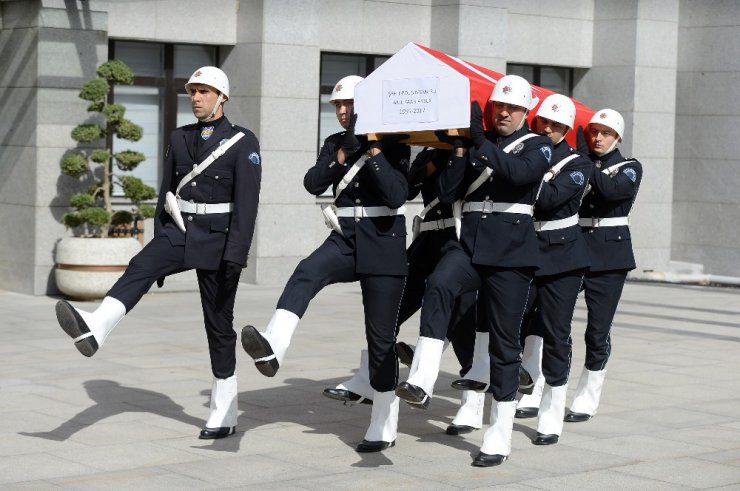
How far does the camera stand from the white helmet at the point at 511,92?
25.7 feet

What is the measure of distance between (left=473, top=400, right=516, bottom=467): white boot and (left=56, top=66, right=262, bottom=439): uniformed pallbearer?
151 centimetres

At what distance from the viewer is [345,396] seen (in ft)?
28.5

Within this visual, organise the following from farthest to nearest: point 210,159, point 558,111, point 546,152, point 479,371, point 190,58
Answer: point 190,58 < point 479,371 < point 558,111 < point 210,159 < point 546,152

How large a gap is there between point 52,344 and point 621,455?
221 inches

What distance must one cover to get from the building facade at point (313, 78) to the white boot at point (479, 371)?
7642 mm

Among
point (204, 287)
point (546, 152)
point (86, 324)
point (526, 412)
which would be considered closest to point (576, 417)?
point (526, 412)

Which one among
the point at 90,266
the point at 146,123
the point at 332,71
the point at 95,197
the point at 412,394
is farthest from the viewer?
the point at 332,71

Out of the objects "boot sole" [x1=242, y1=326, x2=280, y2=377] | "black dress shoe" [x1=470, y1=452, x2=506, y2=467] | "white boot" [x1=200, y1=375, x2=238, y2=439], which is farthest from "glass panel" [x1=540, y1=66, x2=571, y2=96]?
"boot sole" [x1=242, y1=326, x2=280, y2=377]

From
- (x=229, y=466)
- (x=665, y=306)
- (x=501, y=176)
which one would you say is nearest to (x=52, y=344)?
(x=229, y=466)

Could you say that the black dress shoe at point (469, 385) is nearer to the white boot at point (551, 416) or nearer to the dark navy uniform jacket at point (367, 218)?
the white boot at point (551, 416)

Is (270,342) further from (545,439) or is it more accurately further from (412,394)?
(545,439)

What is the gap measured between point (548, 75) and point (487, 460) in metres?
14.0

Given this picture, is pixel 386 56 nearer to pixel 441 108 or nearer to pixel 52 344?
pixel 52 344

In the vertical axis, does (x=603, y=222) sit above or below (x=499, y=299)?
above
